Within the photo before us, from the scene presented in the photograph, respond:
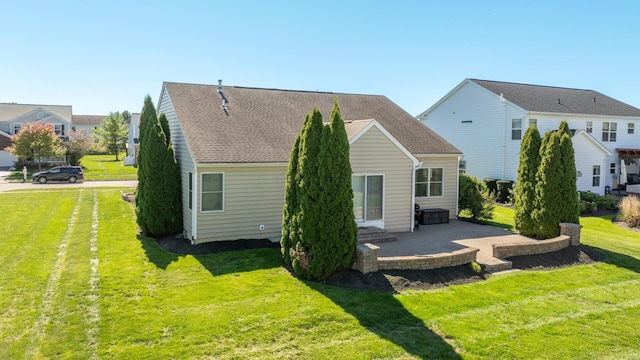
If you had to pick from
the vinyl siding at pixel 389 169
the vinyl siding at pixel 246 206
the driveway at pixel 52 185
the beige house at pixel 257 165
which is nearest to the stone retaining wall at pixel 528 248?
the vinyl siding at pixel 389 169

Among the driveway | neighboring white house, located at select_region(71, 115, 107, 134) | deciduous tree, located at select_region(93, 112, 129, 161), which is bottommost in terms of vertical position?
the driveway

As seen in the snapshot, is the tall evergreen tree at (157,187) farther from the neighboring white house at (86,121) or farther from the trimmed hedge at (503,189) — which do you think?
the neighboring white house at (86,121)

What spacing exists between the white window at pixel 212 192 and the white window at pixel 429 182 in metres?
9.03

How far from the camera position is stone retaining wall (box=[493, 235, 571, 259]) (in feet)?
41.2

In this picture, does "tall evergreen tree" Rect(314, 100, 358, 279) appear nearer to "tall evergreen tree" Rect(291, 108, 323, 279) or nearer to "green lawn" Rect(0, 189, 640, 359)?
"tall evergreen tree" Rect(291, 108, 323, 279)

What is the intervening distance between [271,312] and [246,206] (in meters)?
6.33

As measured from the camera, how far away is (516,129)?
1064 inches

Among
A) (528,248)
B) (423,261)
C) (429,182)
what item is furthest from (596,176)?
(423,261)

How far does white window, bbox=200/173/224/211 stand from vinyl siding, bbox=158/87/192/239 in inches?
15.9

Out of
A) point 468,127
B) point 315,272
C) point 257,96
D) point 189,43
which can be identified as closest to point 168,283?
point 315,272

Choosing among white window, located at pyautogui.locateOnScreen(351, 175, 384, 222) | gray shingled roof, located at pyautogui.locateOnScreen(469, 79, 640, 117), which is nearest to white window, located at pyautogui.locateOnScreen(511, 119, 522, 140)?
gray shingled roof, located at pyautogui.locateOnScreen(469, 79, 640, 117)

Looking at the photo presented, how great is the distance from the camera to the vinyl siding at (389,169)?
589 inches

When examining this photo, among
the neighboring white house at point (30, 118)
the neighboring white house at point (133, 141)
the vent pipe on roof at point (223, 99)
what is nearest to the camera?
the vent pipe on roof at point (223, 99)

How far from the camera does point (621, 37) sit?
2017 cm
